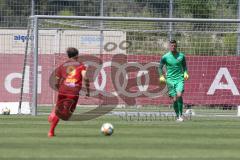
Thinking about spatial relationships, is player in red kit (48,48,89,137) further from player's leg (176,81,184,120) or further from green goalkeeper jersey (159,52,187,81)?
green goalkeeper jersey (159,52,187,81)

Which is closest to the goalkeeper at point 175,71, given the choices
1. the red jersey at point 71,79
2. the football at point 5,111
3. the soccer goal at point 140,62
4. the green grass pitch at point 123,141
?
the green grass pitch at point 123,141

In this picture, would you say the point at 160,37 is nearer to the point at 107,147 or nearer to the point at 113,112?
the point at 113,112

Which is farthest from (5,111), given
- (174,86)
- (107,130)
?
(107,130)

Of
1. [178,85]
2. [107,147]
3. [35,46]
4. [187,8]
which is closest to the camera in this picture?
[107,147]

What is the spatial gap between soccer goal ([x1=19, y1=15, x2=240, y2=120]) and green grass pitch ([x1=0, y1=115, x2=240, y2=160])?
7374 mm

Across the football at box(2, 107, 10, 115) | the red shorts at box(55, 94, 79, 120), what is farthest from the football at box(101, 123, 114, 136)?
the football at box(2, 107, 10, 115)

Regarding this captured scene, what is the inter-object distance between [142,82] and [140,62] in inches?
28.6

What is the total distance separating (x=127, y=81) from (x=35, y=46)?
4748mm

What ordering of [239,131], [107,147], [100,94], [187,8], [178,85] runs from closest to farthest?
[107,147] < [239,131] < [178,85] < [100,94] < [187,8]

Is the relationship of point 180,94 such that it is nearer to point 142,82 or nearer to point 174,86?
point 174,86

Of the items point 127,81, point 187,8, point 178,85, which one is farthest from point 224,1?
point 178,85

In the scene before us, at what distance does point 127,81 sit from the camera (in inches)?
1161

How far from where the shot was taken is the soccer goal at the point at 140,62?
29547 millimetres

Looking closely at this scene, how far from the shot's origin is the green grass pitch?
13.4m
